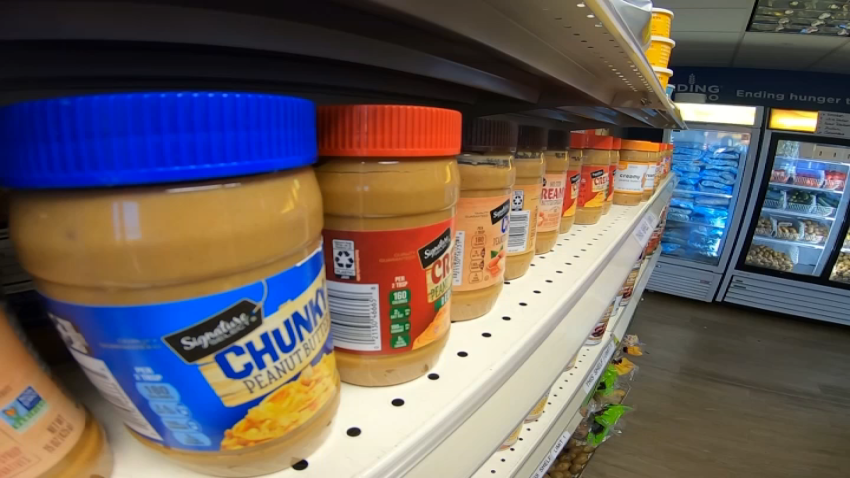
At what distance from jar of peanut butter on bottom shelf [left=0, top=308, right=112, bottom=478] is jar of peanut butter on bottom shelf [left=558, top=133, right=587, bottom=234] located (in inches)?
35.8

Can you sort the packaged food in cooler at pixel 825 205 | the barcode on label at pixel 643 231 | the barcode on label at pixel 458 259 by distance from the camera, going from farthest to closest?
the packaged food in cooler at pixel 825 205 → the barcode on label at pixel 643 231 → the barcode on label at pixel 458 259

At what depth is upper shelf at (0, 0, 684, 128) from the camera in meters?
0.43

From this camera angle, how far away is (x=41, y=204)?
26 centimetres

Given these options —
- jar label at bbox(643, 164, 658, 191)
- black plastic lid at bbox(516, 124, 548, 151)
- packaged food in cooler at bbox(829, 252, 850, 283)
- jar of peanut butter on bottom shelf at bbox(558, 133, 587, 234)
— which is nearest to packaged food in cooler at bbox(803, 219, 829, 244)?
packaged food in cooler at bbox(829, 252, 850, 283)

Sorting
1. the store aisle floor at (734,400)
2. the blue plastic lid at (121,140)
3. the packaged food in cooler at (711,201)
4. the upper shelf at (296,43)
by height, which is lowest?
the store aisle floor at (734,400)

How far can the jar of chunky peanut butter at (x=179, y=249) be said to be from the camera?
0.24m

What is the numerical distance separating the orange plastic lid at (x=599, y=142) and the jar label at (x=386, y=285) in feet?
2.59

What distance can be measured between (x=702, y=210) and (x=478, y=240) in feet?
15.2

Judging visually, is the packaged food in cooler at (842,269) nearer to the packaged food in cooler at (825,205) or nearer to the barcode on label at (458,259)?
the packaged food in cooler at (825,205)

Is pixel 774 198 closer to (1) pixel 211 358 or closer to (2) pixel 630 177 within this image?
(2) pixel 630 177

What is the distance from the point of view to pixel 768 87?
3846 mm

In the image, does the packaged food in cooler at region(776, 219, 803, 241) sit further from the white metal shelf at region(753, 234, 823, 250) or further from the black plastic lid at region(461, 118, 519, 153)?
the black plastic lid at region(461, 118, 519, 153)

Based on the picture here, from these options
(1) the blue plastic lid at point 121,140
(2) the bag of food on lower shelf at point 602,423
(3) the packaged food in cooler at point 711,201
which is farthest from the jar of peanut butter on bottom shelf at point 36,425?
(3) the packaged food in cooler at point 711,201

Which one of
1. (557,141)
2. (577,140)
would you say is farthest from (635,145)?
(557,141)
